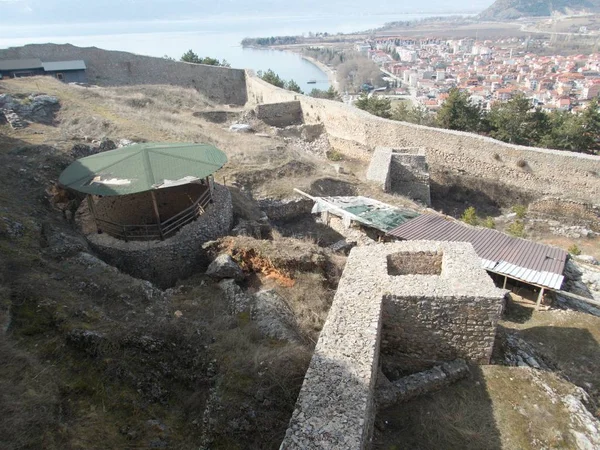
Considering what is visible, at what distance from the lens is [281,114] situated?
2570 cm

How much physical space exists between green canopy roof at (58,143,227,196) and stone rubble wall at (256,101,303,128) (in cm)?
1463

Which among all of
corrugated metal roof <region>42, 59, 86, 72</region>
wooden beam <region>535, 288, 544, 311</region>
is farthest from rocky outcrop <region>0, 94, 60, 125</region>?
wooden beam <region>535, 288, 544, 311</region>

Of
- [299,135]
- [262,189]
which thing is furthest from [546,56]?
[262,189]

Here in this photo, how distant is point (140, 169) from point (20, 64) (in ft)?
87.9

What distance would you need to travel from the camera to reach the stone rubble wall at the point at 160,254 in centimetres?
924

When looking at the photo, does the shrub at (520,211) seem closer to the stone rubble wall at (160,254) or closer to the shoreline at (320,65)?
the stone rubble wall at (160,254)

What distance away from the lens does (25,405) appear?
4.18m

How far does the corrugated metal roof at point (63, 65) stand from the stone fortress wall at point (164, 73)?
1198 mm

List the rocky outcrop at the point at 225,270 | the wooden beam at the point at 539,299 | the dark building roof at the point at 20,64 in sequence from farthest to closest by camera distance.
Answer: the dark building roof at the point at 20,64
the wooden beam at the point at 539,299
the rocky outcrop at the point at 225,270

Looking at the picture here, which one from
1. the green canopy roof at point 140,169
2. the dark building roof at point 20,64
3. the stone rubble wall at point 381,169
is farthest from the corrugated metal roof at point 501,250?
the dark building roof at point 20,64

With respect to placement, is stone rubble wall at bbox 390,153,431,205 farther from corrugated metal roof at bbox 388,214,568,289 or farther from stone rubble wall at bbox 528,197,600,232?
corrugated metal roof at bbox 388,214,568,289

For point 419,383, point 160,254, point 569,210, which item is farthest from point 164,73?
point 419,383

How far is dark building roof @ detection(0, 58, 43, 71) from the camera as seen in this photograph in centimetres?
2827

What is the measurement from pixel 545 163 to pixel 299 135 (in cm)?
1267
